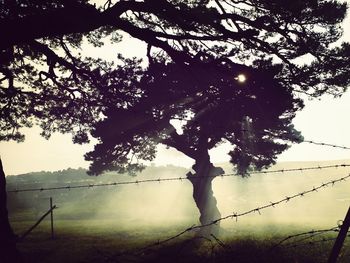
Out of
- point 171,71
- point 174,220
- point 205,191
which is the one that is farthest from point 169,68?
point 174,220

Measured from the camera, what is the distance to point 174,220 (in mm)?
33781

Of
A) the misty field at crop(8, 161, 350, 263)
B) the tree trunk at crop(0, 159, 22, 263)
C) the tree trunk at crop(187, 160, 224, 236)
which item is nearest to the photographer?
the tree trunk at crop(0, 159, 22, 263)

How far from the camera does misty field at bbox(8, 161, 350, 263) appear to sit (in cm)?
1276

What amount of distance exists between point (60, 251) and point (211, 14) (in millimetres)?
11373

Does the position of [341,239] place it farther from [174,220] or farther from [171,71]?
[174,220]

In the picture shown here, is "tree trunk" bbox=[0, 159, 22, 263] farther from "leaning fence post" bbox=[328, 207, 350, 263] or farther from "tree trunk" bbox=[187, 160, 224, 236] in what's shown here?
"tree trunk" bbox=[187, 160, 224, 236]

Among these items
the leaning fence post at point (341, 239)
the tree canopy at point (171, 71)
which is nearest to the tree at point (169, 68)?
the tree canopy at point (171, 71)

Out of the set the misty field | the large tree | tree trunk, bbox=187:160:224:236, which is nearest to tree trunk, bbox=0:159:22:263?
the misty field

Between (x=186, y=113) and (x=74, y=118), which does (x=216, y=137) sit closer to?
(x=186, y=113)

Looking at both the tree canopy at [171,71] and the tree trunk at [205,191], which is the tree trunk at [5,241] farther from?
the tree trunk at [205,191]

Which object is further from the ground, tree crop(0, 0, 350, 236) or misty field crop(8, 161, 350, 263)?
tree crop(0, 0, 350, 236)

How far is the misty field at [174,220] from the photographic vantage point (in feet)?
41.9

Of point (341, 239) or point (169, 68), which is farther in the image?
point (169, 68)

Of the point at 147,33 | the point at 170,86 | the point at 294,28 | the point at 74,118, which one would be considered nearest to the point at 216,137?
the point at 170,86
